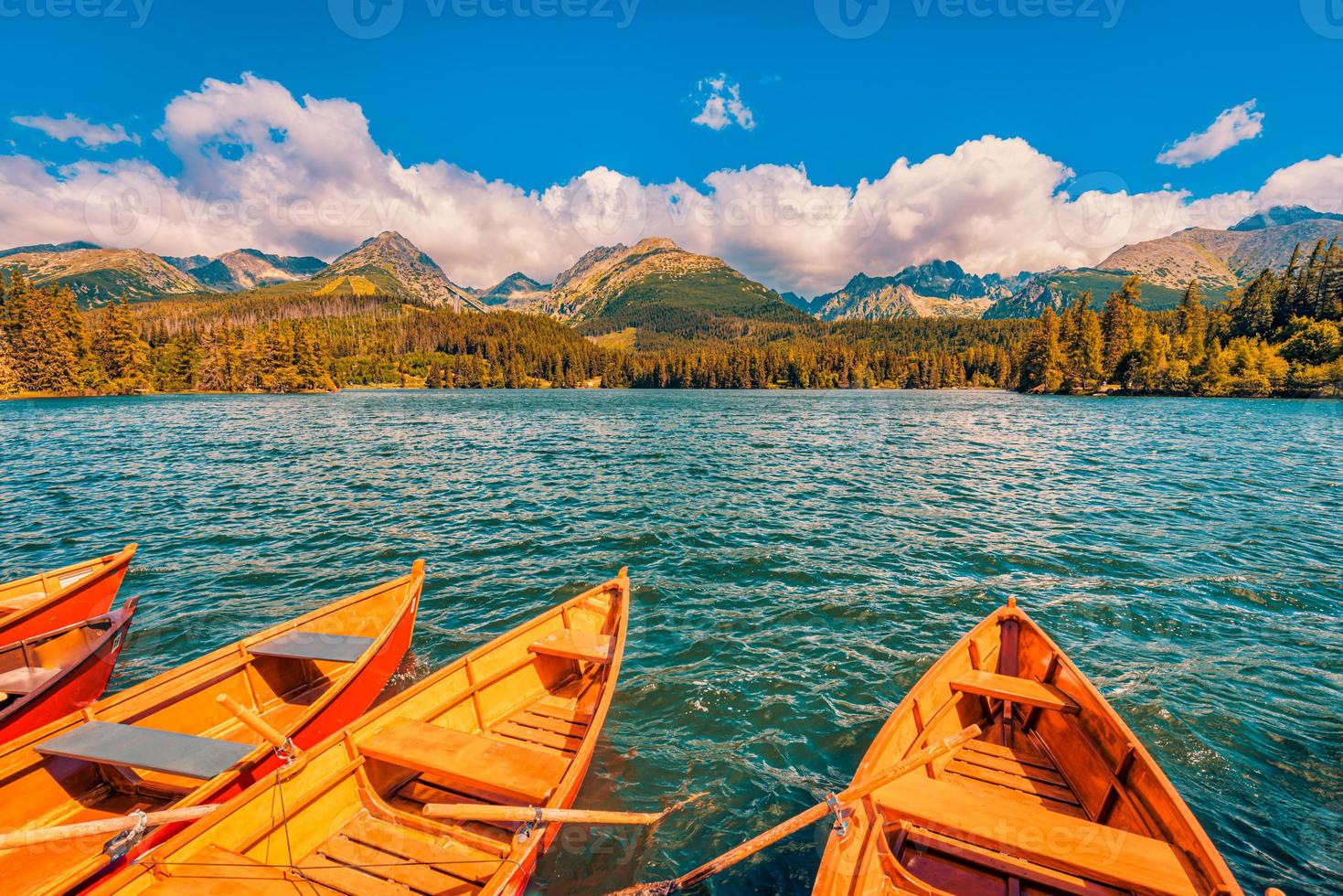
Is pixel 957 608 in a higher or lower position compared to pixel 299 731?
lower

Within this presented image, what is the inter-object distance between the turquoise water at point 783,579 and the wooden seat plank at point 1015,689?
92.2 inches

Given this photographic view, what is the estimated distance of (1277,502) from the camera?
27.8 meters

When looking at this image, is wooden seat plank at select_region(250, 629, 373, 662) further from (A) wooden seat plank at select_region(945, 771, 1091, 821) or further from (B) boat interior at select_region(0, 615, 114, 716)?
(A) wooden seat plank at select_region(945, 771, 1091, 821)

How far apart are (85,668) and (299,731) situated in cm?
539

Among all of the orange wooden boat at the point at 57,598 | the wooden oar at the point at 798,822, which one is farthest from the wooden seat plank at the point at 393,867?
the orange wooden boat at the point at 57,598

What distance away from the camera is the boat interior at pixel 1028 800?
5680 mm

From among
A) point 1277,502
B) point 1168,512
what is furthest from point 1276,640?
point 1277,502

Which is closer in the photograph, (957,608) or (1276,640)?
(1276,640)

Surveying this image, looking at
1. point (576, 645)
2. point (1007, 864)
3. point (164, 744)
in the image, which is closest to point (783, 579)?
point (576, 645)

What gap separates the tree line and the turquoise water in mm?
99338

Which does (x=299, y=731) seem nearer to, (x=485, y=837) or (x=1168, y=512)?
(x=485, y=837)

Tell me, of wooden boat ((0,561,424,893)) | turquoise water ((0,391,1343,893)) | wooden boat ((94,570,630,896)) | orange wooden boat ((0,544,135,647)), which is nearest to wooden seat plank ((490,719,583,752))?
wooden boat ((94,570,630,896))

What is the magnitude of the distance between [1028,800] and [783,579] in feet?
35.9

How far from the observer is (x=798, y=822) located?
239 inches
